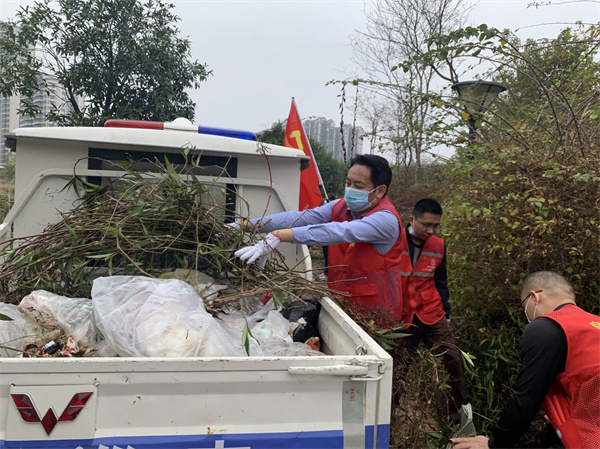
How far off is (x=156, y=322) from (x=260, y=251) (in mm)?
755

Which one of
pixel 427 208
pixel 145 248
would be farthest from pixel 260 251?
pixel 427 208

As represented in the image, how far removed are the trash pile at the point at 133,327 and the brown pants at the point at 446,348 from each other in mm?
1365

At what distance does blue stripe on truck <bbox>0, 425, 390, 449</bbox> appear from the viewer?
4.56 feet

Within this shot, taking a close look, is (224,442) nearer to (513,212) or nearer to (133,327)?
(133,327)

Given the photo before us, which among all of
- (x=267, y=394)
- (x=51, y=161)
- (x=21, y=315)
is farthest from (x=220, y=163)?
(x=267, y=394)

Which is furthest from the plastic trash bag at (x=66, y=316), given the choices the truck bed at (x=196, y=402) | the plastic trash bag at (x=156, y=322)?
the truck bed at (x=196, y=402)

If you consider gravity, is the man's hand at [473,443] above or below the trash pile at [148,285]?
below

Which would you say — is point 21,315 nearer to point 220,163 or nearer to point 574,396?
point 220,163

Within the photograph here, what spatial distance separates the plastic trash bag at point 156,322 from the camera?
1.69 meters

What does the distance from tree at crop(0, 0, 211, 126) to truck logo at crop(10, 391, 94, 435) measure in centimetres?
718

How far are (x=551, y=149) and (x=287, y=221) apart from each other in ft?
6.55

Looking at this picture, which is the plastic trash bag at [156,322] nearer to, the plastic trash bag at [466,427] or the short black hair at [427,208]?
the plastic trash bag at [466,427]

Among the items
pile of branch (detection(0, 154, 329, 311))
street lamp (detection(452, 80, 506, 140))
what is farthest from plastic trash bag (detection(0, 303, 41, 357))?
street lamp (detection(452, 80, 506, 140))

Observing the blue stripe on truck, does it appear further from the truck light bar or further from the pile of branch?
the truck light bar
